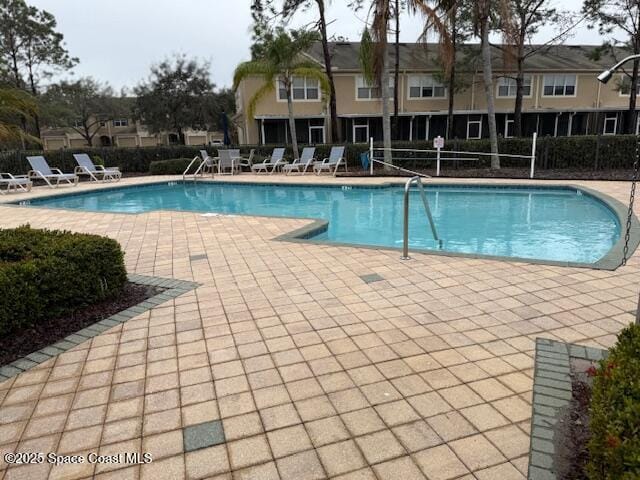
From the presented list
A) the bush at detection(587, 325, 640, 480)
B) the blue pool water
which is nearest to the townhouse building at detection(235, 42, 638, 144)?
the blue pool water

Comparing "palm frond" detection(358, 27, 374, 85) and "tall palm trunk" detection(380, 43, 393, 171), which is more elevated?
"palm frond" detection(358, 27, 374, 85)

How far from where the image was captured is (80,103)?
3180 cm

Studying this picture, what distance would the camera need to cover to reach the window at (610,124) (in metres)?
25.7

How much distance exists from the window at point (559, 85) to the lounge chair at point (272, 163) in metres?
16.4

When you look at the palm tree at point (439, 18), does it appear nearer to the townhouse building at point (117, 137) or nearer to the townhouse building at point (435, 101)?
the townhouse building at point (435, 101)

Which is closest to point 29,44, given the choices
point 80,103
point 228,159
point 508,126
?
point 80,103

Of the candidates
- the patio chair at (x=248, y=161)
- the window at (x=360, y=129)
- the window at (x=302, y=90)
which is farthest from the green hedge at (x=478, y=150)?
the window at (x=360, y=129)

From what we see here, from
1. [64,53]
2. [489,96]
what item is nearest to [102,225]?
[489,96]

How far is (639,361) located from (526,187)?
10.9 metres

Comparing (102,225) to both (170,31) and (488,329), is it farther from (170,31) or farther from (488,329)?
(170,31)

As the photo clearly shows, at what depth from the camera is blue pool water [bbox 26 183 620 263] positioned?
708 centimetres

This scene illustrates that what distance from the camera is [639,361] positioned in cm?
163

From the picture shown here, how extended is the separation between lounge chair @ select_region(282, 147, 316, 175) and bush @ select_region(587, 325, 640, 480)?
14.8 meters

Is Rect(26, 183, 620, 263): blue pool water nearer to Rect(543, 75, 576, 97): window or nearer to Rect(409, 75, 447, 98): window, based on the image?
Rect(409, 75, 447, 98): window
